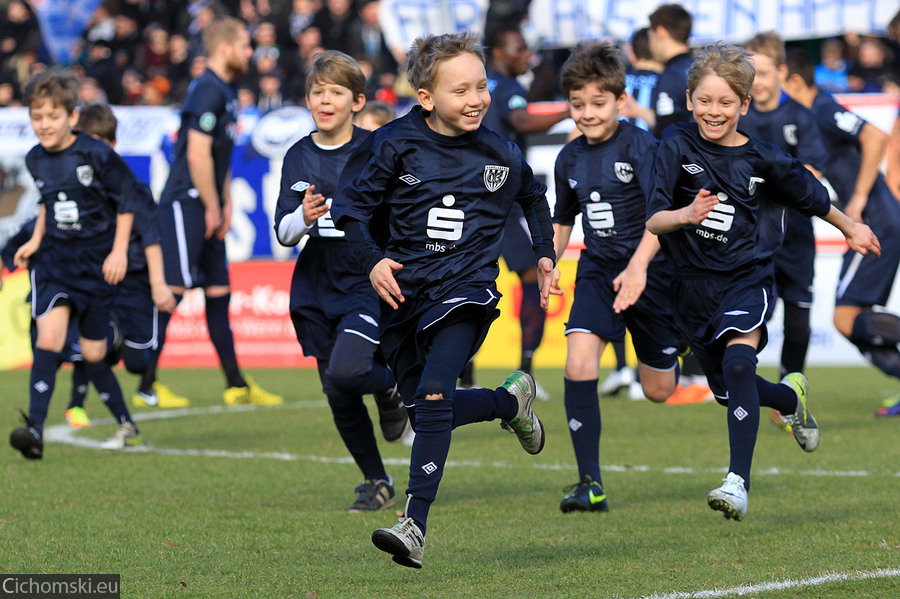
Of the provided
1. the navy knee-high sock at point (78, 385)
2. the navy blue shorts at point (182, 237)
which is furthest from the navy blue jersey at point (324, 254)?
the navy blue shorts at point (182, 237)

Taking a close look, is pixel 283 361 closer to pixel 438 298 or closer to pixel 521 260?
pixel 521 260

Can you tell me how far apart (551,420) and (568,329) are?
3.09 meters

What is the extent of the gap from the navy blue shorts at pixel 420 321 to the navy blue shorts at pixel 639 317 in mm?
1332

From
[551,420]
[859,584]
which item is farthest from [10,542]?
[551,420]

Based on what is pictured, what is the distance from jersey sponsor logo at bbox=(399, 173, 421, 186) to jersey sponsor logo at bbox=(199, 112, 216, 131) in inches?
194

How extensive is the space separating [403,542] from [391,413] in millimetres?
2341

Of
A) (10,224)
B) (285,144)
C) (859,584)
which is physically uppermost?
(859,584)

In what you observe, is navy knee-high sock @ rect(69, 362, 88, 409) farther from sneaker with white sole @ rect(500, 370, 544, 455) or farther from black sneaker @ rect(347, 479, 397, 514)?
sneaker with white sole @ rect(500, 370, 544, 455)

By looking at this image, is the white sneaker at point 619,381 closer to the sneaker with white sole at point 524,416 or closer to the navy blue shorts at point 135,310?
the navy blue shorts at point 135,310

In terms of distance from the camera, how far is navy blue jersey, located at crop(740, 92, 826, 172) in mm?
7684

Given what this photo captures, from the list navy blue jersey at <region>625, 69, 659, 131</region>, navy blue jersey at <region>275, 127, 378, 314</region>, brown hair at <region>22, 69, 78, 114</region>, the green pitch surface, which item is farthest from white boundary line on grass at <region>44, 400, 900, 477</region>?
navy blue jersey at <region>625, 69, 659, 131</region>

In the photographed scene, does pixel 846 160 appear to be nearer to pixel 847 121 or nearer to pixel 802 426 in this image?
pixel 847 121

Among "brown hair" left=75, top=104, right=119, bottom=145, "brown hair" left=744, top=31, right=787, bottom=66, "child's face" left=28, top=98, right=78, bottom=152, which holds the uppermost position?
"brown hair" left=744, top=31, right=787, bottom=66

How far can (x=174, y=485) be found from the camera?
6.31 m
